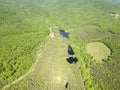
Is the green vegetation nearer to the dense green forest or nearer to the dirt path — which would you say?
the dense green forest

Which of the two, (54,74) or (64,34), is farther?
(64,34)

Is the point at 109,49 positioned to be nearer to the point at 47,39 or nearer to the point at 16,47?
the point at 47,39

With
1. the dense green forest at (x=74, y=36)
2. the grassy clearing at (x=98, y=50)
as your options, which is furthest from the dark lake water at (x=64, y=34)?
the grassy clearing at (x=98, y=50)

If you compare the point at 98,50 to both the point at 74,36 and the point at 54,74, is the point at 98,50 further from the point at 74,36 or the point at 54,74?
the point at 54,74

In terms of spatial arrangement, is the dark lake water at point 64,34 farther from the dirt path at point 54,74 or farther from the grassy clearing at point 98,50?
the dirt path at point 54,74

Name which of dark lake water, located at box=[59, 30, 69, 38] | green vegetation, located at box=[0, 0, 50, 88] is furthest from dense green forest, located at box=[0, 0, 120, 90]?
dark lake water, located at box=[59, 30, 69, 38]

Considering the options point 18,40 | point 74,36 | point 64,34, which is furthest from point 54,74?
point 64,34
